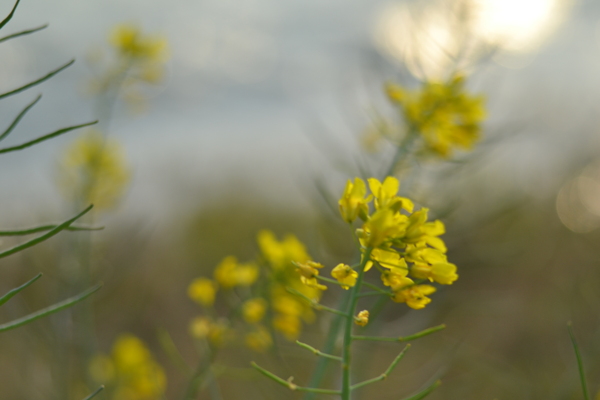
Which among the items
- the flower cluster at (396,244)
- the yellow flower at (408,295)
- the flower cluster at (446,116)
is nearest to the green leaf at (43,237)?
the flower cluster at (396,244)

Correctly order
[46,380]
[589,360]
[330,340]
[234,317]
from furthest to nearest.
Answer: [46,380], [589,360], [234,317], [330,340]

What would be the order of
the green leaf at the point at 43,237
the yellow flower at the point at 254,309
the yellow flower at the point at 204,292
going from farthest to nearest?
the yellow flower at the point at 204,292, the yellow flower at the point at 254,309, the green leaf at the point at 43,237

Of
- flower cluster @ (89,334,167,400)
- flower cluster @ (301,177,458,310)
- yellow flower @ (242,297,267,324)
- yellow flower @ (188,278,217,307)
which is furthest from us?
flower cluster @ (89,334,167,400)

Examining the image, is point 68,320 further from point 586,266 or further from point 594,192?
point 594,192

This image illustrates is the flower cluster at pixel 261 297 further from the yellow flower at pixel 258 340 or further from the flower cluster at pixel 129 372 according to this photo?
the flower cluster at pixel 129 372

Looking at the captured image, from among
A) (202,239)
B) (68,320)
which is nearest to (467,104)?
(68,320)

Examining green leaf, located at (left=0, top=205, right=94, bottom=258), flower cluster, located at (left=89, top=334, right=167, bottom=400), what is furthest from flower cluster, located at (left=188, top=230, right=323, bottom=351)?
flower cluster, located at (left=89, top=334, right=167, bottom=400)

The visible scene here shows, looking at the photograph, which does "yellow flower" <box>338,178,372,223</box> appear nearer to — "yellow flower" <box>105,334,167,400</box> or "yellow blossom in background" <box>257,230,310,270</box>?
"yellow blossom in background" <box>257,230,310,270</box>
